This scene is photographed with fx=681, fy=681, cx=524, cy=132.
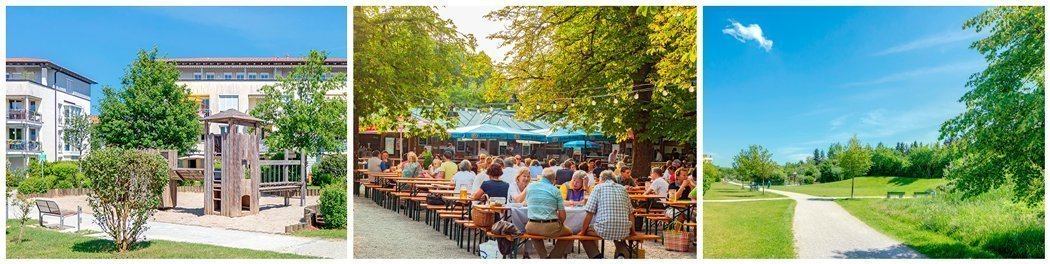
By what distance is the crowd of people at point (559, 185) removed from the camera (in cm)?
517

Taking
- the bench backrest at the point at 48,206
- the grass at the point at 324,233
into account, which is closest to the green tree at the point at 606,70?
the grass at the point at 324,233

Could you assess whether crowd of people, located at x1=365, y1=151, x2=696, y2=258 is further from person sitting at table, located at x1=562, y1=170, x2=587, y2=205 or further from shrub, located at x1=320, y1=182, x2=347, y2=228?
shrub, located at x1=320, y1=182, x2=347, y2=228

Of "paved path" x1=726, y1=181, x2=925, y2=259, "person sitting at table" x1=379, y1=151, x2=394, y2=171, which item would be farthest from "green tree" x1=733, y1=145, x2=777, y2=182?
"person sitting at table" x1=379, y1=151, x2=394, y2=171

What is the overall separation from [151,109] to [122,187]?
1217cm

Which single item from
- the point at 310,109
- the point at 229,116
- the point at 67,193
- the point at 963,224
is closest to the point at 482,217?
the point at 963,224

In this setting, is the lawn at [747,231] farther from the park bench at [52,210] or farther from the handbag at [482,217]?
the park bench at [52,210]

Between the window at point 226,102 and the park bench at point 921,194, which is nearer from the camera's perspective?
the park bench at point 921,194

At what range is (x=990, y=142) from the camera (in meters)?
6.45

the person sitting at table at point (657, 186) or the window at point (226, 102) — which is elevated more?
the window at point (226, 102)

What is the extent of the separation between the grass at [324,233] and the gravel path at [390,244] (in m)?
1.88

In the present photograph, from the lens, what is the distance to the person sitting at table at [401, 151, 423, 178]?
6199 millimetres

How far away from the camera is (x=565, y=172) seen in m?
5.83
